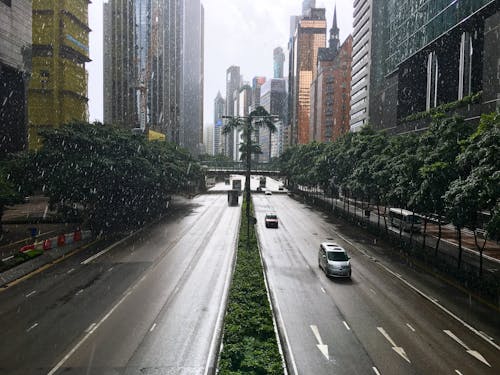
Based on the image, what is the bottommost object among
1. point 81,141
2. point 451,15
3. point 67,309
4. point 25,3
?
point 67,309

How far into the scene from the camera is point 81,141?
43531 mm

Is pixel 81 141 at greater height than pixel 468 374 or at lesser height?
greater

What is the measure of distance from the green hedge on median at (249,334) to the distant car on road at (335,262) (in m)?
6.73

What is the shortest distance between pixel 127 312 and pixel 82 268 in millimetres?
11046

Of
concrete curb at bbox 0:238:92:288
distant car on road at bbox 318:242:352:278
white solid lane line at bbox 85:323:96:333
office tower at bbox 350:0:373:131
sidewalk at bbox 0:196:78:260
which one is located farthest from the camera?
office tower at bbox 350:0:373:131

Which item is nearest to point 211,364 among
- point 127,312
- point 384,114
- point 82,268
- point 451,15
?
point 127,312

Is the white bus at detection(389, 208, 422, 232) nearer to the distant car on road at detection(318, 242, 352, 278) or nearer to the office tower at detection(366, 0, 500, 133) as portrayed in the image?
the office tower at detection(366, 0, 500, 133)

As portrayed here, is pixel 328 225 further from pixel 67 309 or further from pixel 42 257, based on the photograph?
pixel 67 309

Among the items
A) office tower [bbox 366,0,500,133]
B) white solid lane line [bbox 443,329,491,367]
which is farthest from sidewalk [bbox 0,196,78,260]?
office tower [bbox 366,0,500,133]

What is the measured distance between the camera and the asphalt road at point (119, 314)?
1595 cm

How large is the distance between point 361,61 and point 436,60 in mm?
66066

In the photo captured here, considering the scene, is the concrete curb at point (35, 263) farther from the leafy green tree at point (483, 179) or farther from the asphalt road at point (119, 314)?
the leafy green tree at point (483, 179)

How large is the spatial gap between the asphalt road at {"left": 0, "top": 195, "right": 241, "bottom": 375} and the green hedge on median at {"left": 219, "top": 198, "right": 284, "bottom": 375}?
1409mm

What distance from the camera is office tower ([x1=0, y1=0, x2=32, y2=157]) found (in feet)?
197
